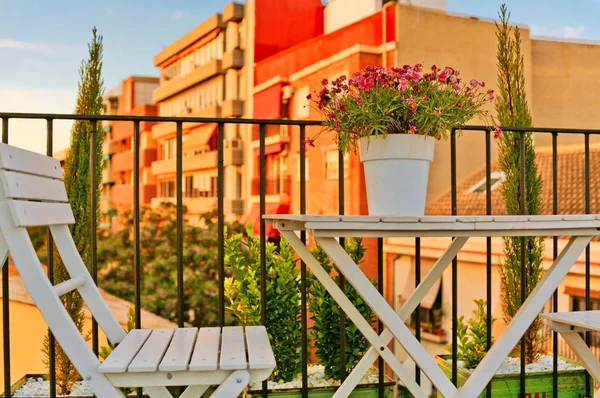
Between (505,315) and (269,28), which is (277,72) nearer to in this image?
(269,28)

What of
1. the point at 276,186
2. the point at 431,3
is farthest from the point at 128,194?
the point at 431,3

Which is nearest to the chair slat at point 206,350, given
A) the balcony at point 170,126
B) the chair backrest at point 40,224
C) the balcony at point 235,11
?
the chair backrest at point 40,224

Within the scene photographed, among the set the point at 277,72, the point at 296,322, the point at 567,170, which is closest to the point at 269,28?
the point at 277,72

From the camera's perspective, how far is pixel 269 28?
1912 cm

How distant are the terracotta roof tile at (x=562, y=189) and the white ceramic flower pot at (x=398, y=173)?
31.0 ft

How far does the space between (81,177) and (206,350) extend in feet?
6.06

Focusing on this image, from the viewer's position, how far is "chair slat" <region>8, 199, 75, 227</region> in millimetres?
1598

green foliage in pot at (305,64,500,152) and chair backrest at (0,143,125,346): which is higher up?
green foliage in pot at (305,64,500,152)

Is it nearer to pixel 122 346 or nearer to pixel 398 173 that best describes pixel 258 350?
pixel 122 346

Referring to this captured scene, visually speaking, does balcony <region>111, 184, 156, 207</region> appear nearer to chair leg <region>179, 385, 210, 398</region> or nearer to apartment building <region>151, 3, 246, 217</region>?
apartment building <region>151, 3, 246, 217</region>

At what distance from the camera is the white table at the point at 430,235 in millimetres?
1710

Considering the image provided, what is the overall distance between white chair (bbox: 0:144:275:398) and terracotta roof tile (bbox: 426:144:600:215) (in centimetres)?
975

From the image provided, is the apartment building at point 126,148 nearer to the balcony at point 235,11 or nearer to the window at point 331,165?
the balcony at point 235,11

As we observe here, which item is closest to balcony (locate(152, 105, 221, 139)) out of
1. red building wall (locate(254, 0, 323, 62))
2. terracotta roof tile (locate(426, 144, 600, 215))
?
red building wall (locate(254, 0, 323, 62))
